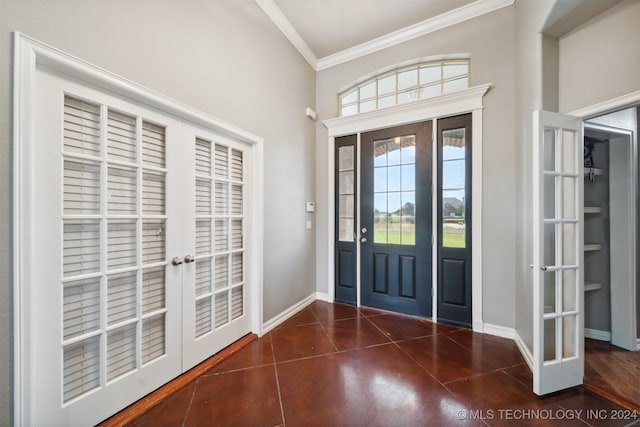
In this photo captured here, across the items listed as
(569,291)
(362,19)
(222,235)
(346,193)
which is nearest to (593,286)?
(569,291)

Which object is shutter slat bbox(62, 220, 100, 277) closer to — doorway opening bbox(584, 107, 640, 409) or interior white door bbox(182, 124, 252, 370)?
interior white door bbox(182, 124, 252, 370)

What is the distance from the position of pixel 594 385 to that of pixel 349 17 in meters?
4.02

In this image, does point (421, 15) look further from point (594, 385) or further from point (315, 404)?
point (315, 404)

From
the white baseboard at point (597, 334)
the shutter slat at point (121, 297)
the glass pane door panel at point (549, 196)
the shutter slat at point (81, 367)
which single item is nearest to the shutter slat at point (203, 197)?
the shutter slat at point (121, 297)

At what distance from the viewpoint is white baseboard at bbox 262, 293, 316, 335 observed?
8.67ft

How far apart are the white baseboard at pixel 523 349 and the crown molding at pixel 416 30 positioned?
3367 mm

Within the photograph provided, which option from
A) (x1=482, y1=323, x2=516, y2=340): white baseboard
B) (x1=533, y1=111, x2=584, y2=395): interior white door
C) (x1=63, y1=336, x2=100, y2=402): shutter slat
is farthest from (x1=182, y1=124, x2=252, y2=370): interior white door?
(x1=482, y1=323, x2=516, y2=340): white baseboard

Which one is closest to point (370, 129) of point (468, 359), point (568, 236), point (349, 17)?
point (349, 17)

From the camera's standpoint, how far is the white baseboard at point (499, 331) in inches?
97.0

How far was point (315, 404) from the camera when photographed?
162 centimetres

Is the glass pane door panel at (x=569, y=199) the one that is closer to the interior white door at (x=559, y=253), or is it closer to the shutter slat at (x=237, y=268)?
the interior white door at (x=559, y=253)

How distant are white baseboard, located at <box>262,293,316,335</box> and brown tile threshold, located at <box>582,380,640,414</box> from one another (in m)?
2.63

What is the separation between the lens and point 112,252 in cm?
151

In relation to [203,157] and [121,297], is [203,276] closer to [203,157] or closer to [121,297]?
[121,297]
